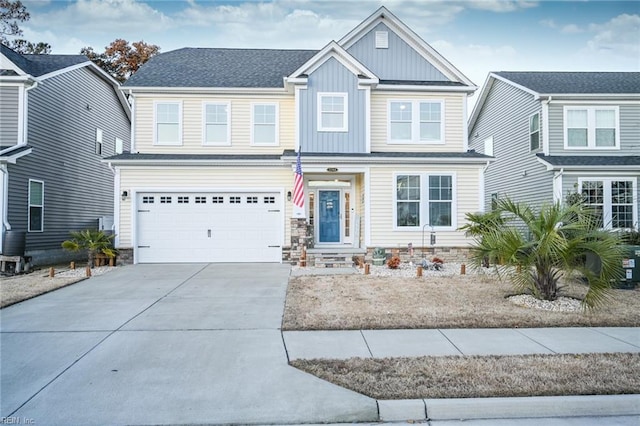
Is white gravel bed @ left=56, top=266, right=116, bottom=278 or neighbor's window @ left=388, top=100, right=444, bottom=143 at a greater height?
neighbor's window @ left=388, top=100, right=444, bottom=143

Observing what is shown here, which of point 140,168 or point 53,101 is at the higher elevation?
point 53,101

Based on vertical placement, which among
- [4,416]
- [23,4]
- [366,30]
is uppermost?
[23,4]

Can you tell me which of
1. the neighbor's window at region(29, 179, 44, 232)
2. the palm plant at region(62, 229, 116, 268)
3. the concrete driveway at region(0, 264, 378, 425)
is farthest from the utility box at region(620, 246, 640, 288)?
the neighbor's window at region(29, 179, 44, 232)

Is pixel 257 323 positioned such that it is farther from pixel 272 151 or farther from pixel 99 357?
pixel 272 151

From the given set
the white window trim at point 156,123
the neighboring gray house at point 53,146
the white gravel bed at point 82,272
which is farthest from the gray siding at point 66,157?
the white window trim at point 156,123

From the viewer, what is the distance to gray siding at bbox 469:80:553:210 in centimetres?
1572

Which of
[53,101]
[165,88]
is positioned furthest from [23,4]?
[165,88]

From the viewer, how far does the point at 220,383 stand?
4.08 metres

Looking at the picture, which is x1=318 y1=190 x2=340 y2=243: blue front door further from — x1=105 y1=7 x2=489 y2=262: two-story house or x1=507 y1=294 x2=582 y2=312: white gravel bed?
x1=507 y1=294 x2=582 y2=312: white gravel bed

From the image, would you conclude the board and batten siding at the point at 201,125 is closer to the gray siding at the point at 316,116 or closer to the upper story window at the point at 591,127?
the gray siding at the point at 316,116

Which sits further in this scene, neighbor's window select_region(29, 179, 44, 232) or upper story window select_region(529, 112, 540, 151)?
upper story window select_region(529, 112, 540, 151)

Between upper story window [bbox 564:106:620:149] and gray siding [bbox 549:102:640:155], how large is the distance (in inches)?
6.2

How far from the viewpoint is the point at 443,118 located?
14109 mm

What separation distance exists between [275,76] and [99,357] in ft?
39.9
